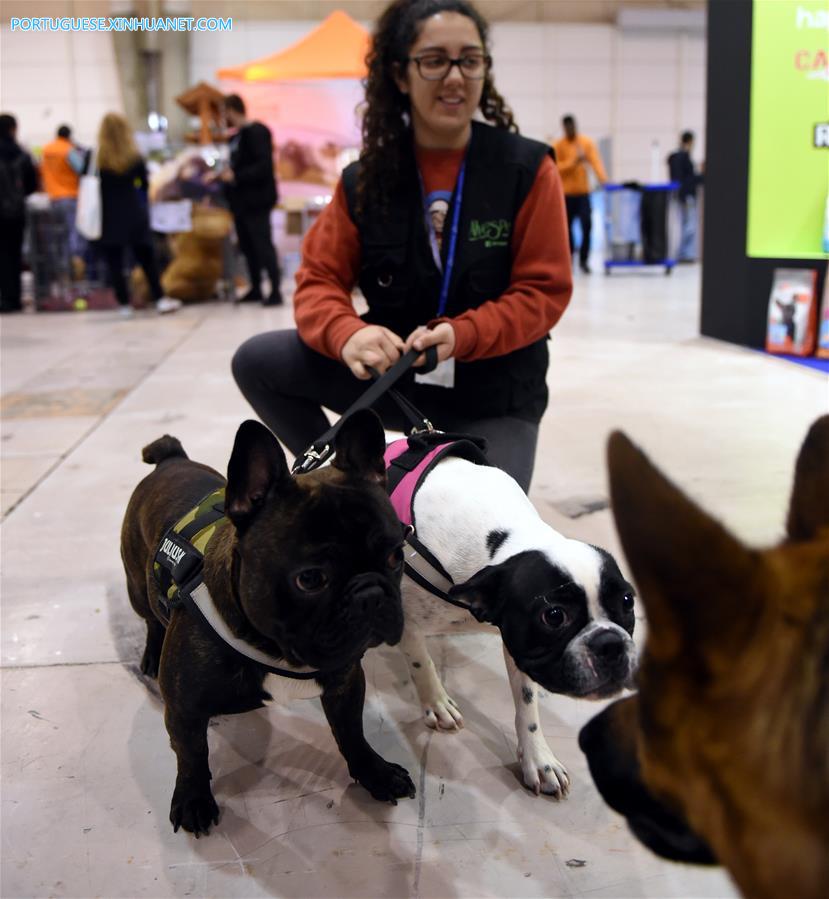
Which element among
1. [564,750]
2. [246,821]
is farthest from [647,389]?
[246,821]

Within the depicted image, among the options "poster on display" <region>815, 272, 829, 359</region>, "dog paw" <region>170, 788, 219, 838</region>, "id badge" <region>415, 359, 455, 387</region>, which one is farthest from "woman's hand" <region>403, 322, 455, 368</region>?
"poster on display" <region>815, 272, 829, 359</region>

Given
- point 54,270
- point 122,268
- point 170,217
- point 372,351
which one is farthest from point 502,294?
point 54,270

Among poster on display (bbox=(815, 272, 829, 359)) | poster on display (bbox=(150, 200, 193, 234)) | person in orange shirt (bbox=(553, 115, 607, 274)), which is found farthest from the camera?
person in orange shirt (bbox=(553, 115, 607, 274))

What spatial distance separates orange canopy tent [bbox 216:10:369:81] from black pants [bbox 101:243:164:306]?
5802mm

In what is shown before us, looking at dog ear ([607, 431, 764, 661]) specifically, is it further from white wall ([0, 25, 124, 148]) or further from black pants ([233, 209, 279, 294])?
white wall ([0, 25, 124, 148])

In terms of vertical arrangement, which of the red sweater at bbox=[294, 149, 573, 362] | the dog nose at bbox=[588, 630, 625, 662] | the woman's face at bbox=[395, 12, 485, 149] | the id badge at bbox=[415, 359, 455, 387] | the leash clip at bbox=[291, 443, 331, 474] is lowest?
the dog nose at bbox=[588, 630, 625, 662]

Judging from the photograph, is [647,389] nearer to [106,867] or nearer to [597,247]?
[106,867]

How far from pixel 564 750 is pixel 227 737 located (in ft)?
2.49

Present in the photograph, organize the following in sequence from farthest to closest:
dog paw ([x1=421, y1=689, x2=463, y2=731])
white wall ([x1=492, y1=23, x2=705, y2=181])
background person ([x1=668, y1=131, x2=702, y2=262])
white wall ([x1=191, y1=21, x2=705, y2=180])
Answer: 1. white wall ([x1=492, y1=23, x2=705, y2=181])
2. white wall ([x1=191, y1=21, x2=705, y2=180])
3. background person ([x1=668, y1=131, x2=702, y2=262])
4. dog paw ([x1=421, y1=689, x2=463, y2=731])

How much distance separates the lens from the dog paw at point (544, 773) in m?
1.75

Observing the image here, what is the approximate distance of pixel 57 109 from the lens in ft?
60.9

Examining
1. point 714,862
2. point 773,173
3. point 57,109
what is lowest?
point 714,862

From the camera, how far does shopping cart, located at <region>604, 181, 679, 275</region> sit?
43.9 ft

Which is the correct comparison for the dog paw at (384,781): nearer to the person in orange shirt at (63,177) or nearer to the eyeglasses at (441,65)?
the eyeglasses at (441,65)
